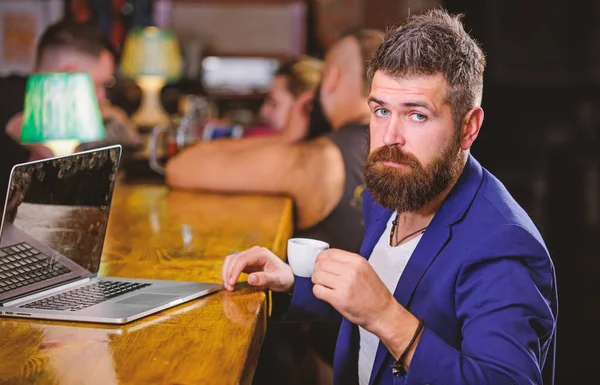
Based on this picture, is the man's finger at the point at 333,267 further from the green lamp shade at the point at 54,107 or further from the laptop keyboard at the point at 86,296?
the green lamp shade at the point at 54,107

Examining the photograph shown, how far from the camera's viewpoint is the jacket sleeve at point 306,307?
173cm

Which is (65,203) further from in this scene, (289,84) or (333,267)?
(289,84)

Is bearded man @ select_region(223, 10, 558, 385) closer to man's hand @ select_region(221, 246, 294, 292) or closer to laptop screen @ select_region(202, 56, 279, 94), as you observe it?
man's hand @ select_region(221, 246, 294, 292)

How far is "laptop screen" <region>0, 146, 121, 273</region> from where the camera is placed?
1435mm

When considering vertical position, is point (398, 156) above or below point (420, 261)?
above

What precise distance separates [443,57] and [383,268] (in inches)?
18.5

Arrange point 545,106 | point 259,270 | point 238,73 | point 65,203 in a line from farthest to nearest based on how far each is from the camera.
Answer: point 238,73, point 545,106, point 259,270, point 65,203

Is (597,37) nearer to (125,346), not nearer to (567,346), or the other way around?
(567,346)

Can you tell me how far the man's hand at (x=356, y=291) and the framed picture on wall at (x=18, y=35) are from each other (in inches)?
197

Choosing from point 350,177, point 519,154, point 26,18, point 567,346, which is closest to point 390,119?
point 350,177

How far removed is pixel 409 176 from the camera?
144 cm

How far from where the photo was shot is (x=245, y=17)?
8172 millimetres

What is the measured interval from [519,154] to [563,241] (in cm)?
104

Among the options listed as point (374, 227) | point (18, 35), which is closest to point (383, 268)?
point (374, 227)
